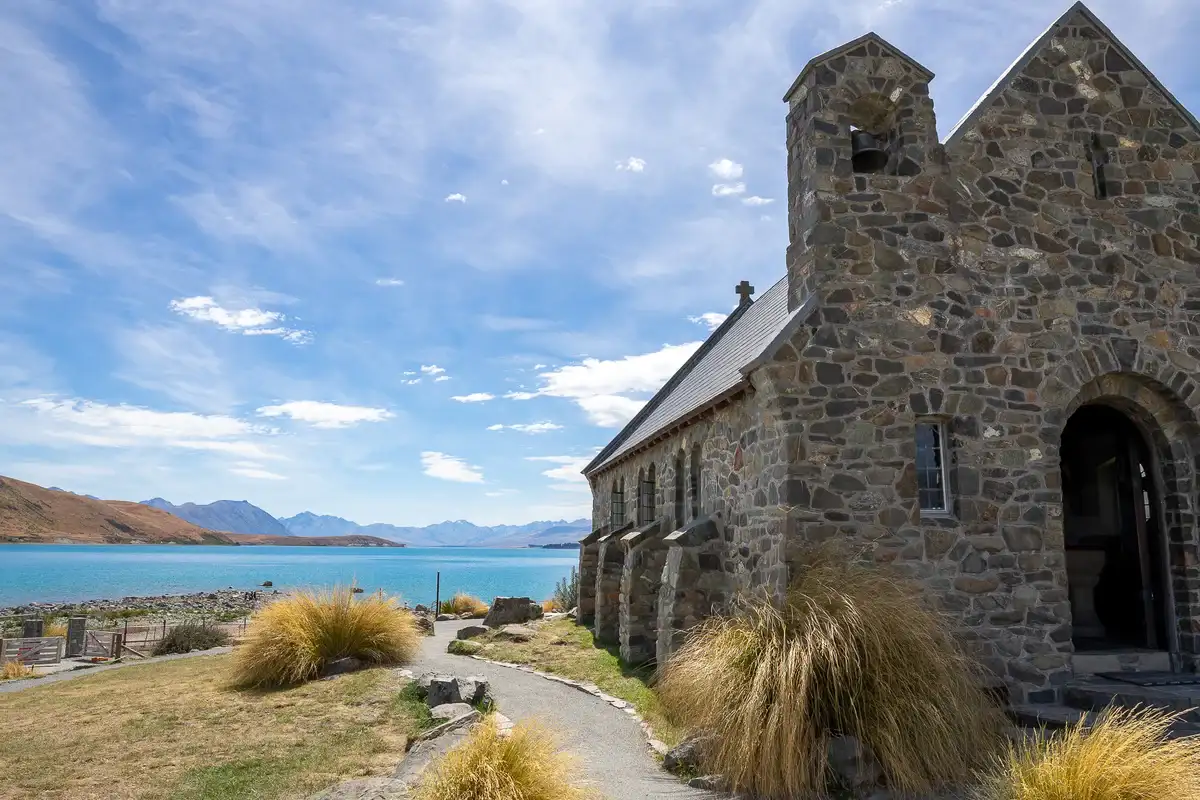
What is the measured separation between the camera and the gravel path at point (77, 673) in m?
16.0

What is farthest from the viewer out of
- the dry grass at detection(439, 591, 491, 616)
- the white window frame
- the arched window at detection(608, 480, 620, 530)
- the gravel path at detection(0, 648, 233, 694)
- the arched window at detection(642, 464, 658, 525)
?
the dry grass at detection(439, 591, 491, 616)

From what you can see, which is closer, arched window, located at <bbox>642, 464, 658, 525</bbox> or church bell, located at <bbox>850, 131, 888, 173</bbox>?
church bell, located at <bbox>850, 131, 888, 173</bbox>

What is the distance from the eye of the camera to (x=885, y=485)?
34.3ft

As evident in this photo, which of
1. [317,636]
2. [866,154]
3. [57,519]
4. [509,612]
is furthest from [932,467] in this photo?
[57,519]

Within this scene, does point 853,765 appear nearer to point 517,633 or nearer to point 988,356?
point 988,356

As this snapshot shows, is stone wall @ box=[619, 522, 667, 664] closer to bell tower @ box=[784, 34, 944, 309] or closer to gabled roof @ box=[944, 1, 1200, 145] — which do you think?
bell tower @ box=[784, 34, 944, 309]

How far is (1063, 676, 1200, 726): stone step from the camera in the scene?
28.5 ft

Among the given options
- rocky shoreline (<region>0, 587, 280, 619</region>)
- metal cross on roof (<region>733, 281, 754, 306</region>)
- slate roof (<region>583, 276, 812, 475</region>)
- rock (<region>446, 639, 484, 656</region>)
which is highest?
metal cross on roof (<region>733, 281, 754, 306</region>)

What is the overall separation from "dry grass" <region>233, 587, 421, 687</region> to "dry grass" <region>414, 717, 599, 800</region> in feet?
25.2

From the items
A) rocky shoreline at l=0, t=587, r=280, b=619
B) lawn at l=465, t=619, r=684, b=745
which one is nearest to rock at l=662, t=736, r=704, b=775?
lawn at l=465, t=619, r=684, b=745

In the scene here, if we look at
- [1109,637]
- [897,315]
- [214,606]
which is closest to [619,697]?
[897,315]

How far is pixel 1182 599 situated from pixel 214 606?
45265 mm

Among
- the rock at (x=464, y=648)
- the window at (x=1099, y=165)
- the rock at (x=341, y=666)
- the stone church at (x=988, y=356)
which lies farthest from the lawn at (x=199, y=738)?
the window at (x=1099, y=165)

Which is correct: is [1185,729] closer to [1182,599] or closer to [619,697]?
[1182,599]
